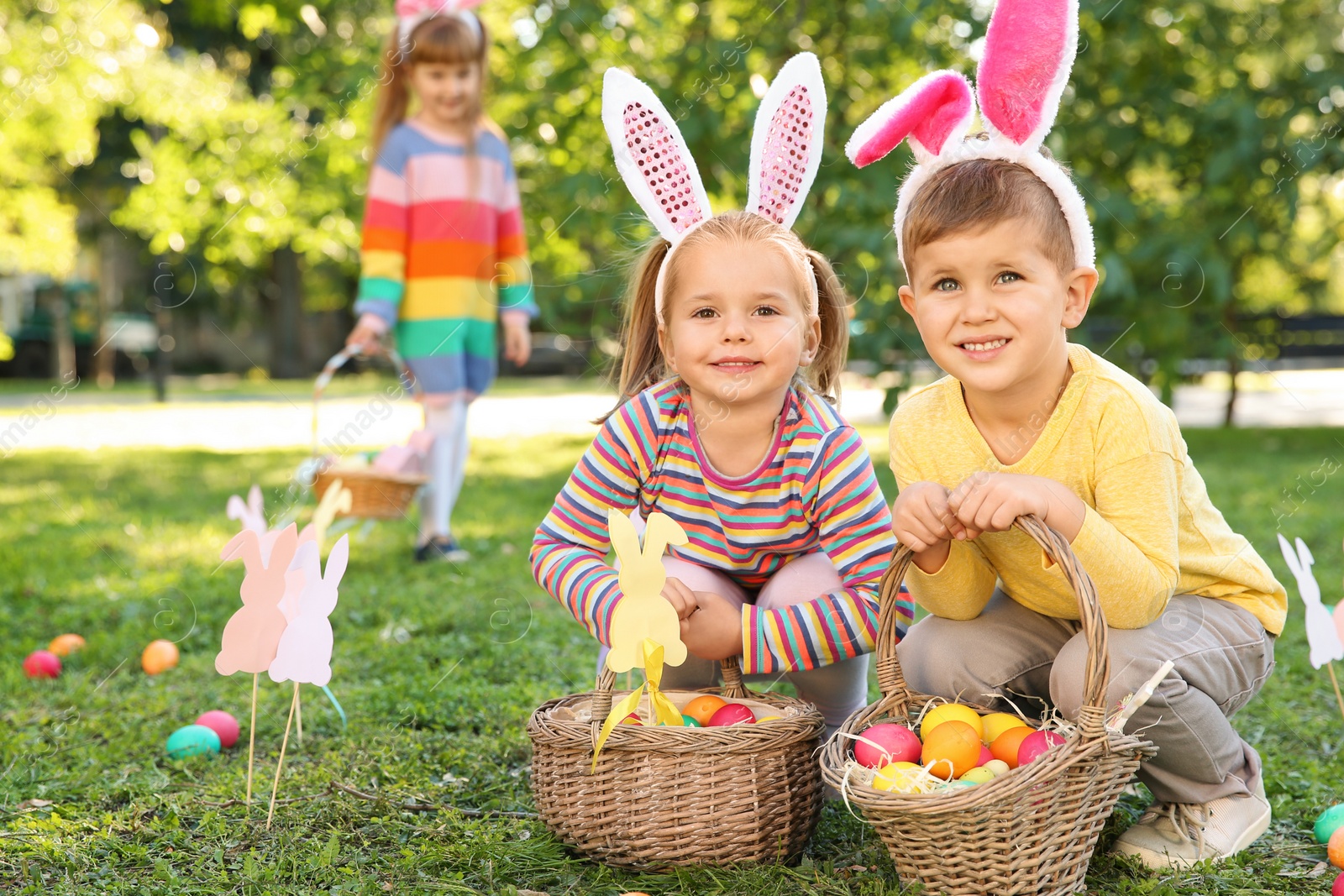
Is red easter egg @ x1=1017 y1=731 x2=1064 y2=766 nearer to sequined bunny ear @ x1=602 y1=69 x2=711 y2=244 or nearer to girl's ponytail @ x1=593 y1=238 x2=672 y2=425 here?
girl's ponytail @ x1=593 y1=238 x2=672 y2=425

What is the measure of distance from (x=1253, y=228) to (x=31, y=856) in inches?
219

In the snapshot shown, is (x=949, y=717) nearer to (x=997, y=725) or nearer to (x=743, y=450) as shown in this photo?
(x=997, y=725)

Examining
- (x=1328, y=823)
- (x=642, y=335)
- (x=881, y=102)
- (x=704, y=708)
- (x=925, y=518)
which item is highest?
(x=881, y=102)

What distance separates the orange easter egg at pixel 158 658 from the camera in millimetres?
2947

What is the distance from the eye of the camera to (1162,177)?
864 cm

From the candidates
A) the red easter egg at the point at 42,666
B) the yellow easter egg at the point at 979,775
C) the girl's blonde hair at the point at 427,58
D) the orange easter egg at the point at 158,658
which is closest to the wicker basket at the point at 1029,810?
the yellow easter egg at the point at 979,775

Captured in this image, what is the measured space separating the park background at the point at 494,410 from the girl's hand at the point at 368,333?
790mm

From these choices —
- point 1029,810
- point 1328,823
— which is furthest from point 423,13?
point 1328,823

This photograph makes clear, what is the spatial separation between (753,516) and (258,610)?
0.88m

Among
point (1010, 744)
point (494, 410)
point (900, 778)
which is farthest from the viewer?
point (494, 410)

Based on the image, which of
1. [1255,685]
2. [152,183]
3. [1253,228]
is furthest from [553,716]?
[152,183]

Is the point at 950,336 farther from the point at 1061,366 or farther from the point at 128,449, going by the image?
the point at 128,449

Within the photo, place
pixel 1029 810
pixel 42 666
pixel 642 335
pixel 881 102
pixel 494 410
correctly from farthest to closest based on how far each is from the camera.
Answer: pixel 494 410
pixel 881 102
pixel 42 666
pixel 642 335
pixel 1029 810

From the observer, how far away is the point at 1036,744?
1664mm
